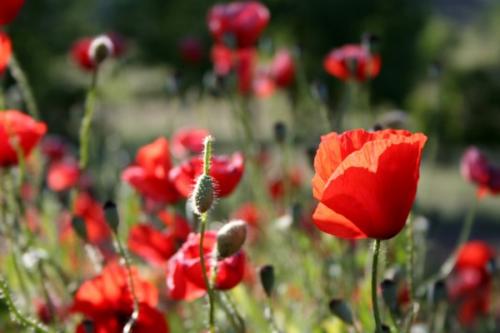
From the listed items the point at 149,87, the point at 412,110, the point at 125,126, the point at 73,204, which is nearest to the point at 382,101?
the point at 412,110

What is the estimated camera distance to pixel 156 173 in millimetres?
1516

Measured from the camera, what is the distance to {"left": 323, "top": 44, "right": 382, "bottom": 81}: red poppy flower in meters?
1.99

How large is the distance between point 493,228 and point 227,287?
710 cm

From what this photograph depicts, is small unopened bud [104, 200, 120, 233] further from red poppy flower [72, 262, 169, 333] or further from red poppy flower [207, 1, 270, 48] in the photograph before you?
red poppy flower [207, 1, 270, 48]

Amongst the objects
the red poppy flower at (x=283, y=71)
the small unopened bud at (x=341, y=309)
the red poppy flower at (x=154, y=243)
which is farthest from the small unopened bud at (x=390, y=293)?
the red poppy flower at (x=283, y=71)

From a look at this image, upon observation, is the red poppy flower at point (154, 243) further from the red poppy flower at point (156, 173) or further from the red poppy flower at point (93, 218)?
the red poppy flower at point (93, 218)

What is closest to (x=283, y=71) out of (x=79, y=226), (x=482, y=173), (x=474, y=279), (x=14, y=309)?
(x=474, y=279)

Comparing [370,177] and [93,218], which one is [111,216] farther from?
[93,218]

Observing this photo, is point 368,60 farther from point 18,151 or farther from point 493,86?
point 493,86

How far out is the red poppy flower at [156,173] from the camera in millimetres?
1518

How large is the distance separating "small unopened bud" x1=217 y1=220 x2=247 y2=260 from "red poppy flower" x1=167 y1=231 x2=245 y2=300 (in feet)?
Result: 0.45

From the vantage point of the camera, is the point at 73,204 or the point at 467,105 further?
the point at 467,105

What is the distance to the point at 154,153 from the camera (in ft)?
5.02

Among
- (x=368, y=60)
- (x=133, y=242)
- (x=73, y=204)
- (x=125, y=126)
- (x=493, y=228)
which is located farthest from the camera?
(x=125, y=126)
